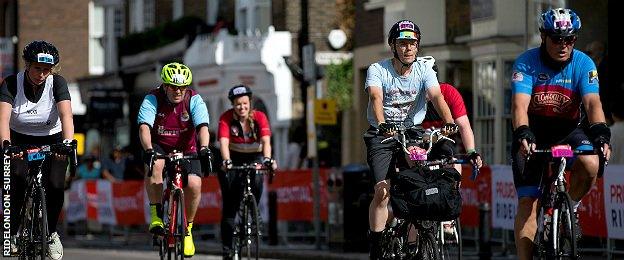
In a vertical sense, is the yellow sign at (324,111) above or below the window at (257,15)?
below

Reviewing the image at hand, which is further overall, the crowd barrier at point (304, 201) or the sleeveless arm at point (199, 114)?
the crowd barrier at point (304, 201)

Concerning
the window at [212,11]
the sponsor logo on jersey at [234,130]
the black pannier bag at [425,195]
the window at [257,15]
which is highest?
the window at [212,11]

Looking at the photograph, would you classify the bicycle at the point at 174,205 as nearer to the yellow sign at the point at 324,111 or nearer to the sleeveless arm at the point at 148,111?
the sleeveless arm at the point at 148,111

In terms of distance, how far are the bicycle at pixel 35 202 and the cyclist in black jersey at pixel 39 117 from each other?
9 centimetres

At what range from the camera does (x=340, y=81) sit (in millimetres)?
39906

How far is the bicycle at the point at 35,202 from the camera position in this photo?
1333 centimetres

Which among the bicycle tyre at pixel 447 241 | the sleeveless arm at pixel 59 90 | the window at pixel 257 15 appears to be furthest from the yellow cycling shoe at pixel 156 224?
the window at pixel 257 15

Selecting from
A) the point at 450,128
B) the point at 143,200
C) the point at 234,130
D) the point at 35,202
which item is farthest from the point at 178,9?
the point at 450,128

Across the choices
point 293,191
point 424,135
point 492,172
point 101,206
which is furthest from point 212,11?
point 424,135

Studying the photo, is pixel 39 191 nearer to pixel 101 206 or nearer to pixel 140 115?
pixel 140 115

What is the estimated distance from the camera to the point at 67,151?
13336 mm

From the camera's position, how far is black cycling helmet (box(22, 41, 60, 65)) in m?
13.4

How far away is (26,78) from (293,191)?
38.6 feet

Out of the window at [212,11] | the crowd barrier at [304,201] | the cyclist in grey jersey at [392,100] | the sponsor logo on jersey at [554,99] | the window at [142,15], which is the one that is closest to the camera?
the sponsor logo on jersey at [554,99]
